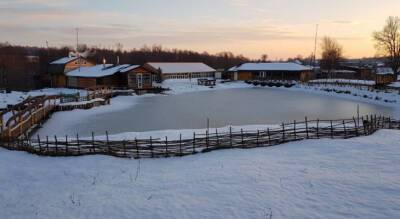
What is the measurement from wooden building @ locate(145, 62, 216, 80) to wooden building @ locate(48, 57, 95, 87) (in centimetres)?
1379

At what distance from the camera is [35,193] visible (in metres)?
12.0

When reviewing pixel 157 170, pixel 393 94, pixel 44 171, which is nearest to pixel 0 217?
pixel 44 171

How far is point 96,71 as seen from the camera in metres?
53.2

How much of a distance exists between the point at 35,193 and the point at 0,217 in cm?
179

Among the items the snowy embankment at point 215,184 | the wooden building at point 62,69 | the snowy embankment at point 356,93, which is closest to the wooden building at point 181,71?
the wooden building at point 62,69

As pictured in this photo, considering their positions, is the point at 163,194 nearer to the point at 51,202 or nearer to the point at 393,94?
the point at 51,202

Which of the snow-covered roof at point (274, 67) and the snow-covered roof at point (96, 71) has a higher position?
the snow-covered roof at point (274, 67)

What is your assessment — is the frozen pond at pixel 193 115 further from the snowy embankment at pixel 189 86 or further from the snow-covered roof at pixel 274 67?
the snow-covered roof at pixel 274 67

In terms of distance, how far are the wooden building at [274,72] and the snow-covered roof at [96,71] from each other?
91.5 feet

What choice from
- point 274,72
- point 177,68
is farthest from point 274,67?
point 177,68

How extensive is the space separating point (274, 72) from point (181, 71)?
16.6 m

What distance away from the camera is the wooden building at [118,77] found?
5097 centimetres

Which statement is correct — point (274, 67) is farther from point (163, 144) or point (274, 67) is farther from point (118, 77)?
point (163, 144)

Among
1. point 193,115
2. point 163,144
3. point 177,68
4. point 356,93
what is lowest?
point 163,144
